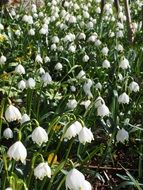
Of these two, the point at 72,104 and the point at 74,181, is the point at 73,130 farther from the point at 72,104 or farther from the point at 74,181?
the point at 72,104

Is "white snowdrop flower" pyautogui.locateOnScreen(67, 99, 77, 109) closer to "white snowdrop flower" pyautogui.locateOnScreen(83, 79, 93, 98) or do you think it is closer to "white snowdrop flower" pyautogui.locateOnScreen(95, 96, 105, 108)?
"white snowdrop flower" pyautogui.locateOnScreen(83, 79, 93, 98)

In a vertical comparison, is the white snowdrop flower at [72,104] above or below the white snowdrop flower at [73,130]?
below

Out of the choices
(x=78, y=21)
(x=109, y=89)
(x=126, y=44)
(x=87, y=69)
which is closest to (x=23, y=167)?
(x=109, y=89)

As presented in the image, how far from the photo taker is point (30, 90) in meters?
4.05

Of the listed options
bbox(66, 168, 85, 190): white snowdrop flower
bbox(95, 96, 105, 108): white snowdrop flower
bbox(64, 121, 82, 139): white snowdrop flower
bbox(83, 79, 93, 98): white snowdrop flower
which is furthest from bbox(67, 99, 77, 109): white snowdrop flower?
bbox(66, 168, 85, 190): white snowdrop flower

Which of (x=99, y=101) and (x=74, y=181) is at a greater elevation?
(x=99, y=101)

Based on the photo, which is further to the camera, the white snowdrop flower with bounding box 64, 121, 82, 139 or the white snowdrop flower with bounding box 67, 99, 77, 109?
the white snowdrop flower with bounding box 67, 99, 77, 109

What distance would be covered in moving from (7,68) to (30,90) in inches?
57.8

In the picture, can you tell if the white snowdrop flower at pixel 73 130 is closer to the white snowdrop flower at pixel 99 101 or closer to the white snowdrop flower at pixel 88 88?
the white snowdrop flower at pixel 99 101

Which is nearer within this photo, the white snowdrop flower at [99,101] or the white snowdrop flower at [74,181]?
the white snowdrop flower at [74,181]

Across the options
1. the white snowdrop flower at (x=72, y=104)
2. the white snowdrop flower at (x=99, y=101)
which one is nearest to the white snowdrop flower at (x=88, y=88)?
the white snowdrop flower at (x=72, y=104)

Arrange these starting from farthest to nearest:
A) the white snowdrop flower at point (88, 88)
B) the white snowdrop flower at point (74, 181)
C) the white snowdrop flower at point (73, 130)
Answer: the white snowdrop flower at point (88, 88), the white snowdrop flower at point (73, 130), the white snowdrop flower at point (74, 181)

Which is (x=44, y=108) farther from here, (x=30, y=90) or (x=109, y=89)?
(x=109, y=89)

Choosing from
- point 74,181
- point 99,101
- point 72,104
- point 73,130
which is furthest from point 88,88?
point 74,181
